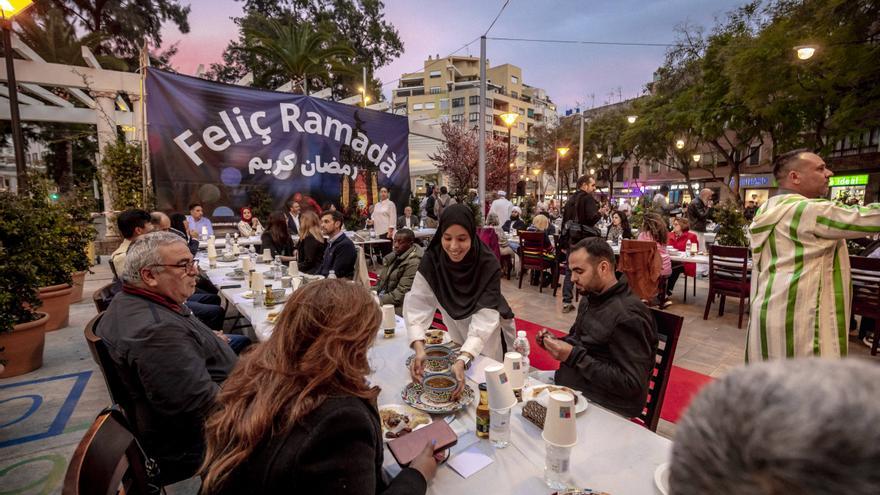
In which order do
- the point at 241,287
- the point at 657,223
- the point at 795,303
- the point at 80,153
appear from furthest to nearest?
the point at 80,153 → the point at 657,223 → the point at 241,287 → the point at 795,303

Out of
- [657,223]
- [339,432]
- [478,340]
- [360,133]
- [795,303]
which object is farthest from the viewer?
[360,133]

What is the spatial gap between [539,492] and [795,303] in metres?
2.23

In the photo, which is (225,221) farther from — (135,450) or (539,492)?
(539,492)

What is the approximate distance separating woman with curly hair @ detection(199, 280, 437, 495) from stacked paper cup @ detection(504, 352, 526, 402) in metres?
0.64

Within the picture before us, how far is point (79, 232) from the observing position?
17.9 feet

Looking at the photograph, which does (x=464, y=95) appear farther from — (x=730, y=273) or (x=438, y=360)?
(x=438, y=360)

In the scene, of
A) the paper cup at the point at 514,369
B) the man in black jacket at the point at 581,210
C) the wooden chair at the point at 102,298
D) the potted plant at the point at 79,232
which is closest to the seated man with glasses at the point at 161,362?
the wooden chair at the point at 102,298

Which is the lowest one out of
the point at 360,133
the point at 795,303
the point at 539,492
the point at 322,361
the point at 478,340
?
the point at 539,492

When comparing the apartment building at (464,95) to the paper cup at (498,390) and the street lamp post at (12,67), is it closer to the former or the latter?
the street lamp post at (12,67)

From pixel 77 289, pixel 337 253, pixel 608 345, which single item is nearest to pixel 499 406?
pixel 608 345

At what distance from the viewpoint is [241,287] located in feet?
14.0

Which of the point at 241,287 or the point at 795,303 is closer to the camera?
the point at 795,303

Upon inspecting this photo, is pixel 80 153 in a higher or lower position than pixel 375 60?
lower

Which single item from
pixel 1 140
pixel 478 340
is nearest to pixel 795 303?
pixel 478 340
